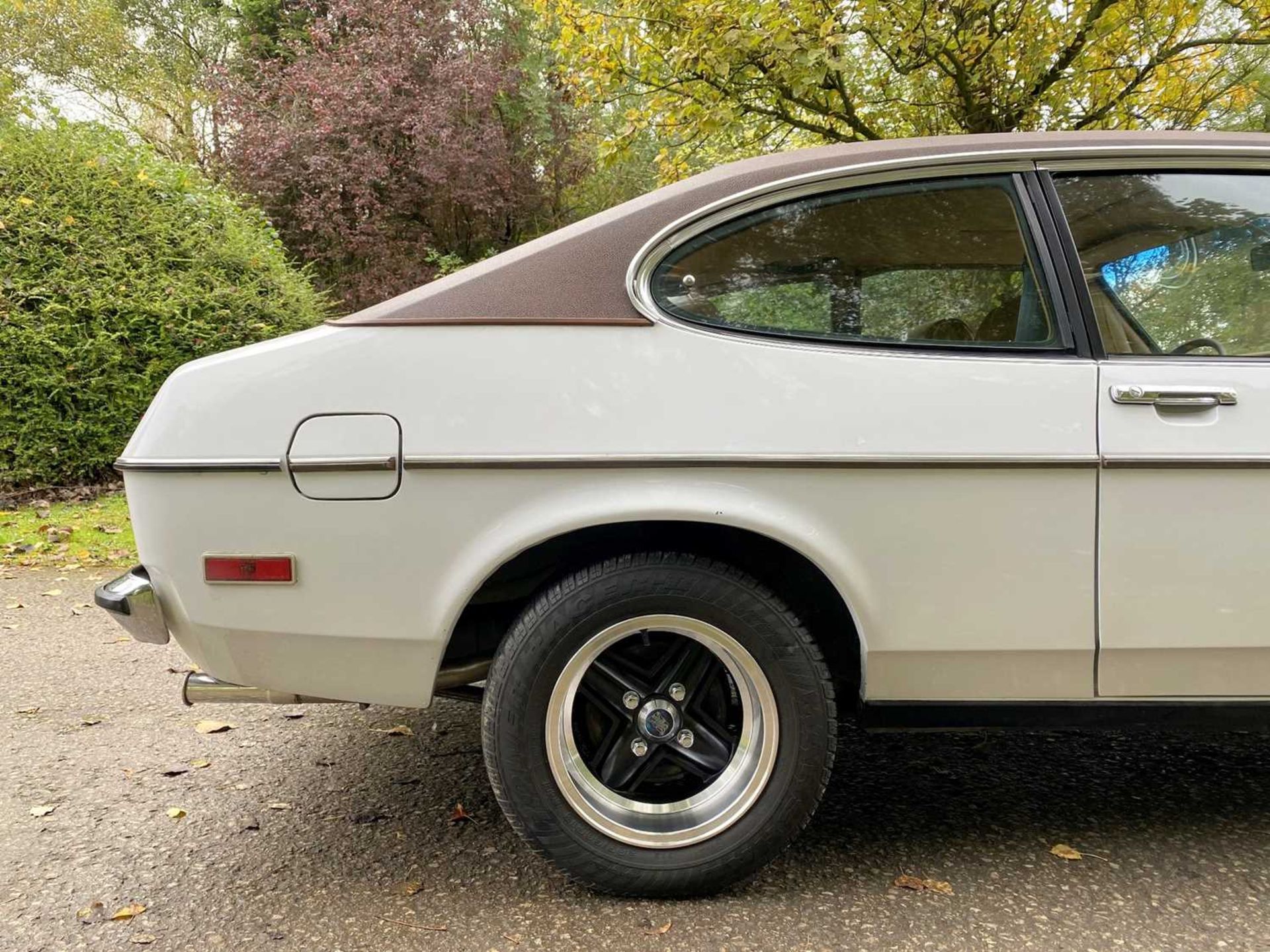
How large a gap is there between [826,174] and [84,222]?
6.51 meters

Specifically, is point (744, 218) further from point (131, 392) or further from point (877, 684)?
point (131, 392)

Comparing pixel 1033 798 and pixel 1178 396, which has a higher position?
pixel 1178 396

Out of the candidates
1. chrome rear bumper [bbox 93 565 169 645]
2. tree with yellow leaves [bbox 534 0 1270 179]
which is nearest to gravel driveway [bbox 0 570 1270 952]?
chrome rear bumper [bbox 93 565 169 645]

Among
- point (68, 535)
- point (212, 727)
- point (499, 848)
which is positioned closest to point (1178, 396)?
point (499, 848)

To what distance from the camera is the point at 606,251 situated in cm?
204

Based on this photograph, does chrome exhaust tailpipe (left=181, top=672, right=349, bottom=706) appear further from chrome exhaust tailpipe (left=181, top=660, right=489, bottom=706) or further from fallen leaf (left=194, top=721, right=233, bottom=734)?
fallen leaf (left=194, top=721, right=233, bottom=734)

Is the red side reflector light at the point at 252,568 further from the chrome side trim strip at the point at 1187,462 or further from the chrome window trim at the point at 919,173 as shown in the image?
the chrome side trim strip at the point at 1187,462

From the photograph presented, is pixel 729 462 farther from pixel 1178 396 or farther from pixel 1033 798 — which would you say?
pixel 1033 798

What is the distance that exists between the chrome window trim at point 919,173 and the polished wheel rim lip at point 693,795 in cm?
70

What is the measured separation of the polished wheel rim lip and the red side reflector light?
0.64 metres

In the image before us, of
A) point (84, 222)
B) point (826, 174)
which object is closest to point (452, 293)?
point (826, 174)

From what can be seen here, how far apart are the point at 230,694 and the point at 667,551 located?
3.61 feet

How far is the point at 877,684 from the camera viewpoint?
2029 mm

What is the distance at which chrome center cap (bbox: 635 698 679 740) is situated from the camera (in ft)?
6.89
